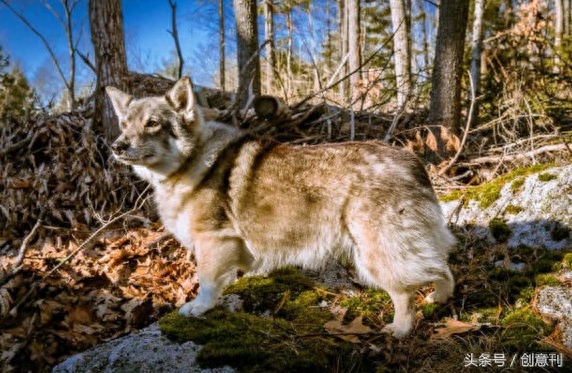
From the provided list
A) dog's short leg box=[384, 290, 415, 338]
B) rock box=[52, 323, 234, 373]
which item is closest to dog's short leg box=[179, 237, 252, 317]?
rock box=[52, 323, 234, 373]

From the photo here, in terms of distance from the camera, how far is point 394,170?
329 centimetres

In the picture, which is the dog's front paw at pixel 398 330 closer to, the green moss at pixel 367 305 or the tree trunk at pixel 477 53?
the green moss at pixel 367 305

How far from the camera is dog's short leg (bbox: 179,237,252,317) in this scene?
3.46m

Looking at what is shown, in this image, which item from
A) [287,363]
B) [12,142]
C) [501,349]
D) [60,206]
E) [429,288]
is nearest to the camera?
[287,363]

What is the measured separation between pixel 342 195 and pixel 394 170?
0.43m

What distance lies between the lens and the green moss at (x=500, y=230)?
4.39 meters

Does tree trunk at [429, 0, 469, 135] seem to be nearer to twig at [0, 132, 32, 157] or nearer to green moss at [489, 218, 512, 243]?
green moss at [489, 218, 512, 243]

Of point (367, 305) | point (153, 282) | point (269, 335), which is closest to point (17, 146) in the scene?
point (153, 282)

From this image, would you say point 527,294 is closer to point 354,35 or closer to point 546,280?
point 546,280

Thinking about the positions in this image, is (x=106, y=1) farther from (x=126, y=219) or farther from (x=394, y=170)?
(x=394, y=170)

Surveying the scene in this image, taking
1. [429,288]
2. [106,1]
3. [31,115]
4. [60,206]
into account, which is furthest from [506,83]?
[31,115]

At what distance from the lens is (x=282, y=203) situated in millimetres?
3494

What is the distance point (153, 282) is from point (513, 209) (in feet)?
12.4

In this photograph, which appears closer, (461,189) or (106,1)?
(461,189)
